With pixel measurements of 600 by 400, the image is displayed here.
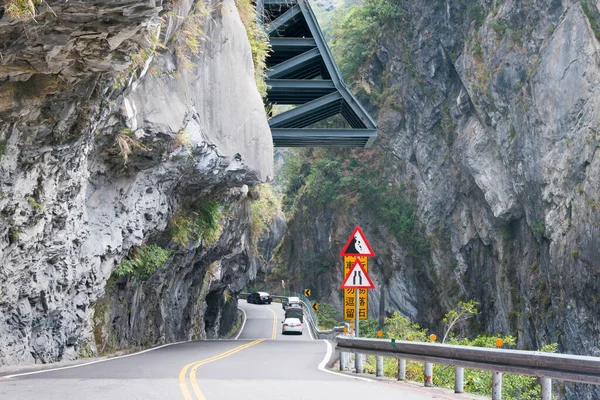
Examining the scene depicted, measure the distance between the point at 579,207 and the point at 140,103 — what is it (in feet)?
78.4

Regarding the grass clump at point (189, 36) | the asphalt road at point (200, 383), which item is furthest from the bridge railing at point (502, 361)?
the grass clump at point (189, 36)

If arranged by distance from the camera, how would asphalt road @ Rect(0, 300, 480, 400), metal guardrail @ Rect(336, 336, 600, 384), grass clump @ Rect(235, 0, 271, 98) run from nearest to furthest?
1. metal guardrail @ Rect(336, 336, 600, 384)
2. asphalt road @ Rect(0, 300, 480, 400)
3. grass clump @ Rect(235, 0, 271, 98)

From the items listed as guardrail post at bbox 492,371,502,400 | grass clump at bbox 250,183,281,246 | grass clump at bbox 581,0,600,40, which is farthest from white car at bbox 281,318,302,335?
guardrail post at bbox 492,371,502,400

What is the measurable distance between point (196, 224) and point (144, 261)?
4.30 m

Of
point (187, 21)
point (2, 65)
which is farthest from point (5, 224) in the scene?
point (187, 21)

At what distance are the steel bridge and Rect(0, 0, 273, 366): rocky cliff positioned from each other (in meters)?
5.93

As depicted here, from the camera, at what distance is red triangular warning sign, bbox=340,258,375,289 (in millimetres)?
13148

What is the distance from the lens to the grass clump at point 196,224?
26.1 meters

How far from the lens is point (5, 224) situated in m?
14.5

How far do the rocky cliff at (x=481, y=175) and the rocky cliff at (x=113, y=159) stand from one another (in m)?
17.3

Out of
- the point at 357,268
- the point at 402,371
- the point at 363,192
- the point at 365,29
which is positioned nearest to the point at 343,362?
the point at 357,268

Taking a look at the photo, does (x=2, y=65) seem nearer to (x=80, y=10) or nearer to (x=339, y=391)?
(x=80, y=10)

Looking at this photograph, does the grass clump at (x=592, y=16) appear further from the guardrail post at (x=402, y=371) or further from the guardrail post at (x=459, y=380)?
the guardrail post at (x=459, y=380)

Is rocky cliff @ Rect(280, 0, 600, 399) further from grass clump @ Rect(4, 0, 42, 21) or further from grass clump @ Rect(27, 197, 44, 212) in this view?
grass clump @ Rect(4, 0, 42, 21)
